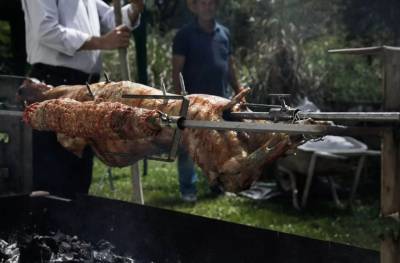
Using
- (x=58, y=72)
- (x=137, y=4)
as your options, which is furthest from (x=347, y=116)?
(x=58, y=72)

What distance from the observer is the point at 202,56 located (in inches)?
208

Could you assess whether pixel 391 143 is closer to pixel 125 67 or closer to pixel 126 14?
pixel 125 67

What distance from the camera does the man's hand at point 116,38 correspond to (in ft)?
11.2

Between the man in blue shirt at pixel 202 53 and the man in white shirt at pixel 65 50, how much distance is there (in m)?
1.24

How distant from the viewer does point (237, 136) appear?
2.37 meters

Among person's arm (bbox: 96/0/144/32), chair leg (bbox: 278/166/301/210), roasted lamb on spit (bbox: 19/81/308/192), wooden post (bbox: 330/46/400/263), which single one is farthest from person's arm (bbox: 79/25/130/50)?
chair leg (bbox: 278/166/301/210)

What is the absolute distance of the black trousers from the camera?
375 centimetres

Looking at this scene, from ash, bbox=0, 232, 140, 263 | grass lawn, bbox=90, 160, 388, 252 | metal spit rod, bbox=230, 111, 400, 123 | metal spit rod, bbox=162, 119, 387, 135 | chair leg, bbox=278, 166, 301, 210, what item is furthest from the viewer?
chair leg, bbox=278, 166, 301, 210

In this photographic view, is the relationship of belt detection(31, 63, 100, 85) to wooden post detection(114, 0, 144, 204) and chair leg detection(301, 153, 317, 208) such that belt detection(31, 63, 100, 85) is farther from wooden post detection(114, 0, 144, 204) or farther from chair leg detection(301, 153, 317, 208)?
chair leg detection(301, 153, 317, 208)

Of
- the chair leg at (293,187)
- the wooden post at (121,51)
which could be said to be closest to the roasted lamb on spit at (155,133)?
the wooden post at (121,51)

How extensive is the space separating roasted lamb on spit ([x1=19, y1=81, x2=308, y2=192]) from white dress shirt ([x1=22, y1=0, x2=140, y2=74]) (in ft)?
2.08

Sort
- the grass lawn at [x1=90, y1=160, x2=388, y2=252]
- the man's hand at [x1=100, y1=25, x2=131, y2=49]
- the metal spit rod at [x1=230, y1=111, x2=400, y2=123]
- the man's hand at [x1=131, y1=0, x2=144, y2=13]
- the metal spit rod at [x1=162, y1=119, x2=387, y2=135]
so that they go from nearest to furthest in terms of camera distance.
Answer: the metal spit rod at [x1=230, y1=111, x2=400, y2=123], the metal spit rod at [x1=162, y1=119, x2=387, y2=135], the man's hand at [x1=100, y1=25, x2=131, y2=49], the man's hand at [x1=131, y1=0, x2=144, y2=13], the grass lawn at [x1=90, y1=160, x2=388, y2=252]

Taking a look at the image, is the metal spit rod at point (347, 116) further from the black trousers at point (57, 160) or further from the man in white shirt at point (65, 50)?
the black trousers at point (57, 160)

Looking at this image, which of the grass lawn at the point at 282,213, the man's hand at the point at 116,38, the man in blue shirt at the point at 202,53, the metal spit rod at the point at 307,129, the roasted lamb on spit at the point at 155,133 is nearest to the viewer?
the metal spit rod at the point at 307,129
